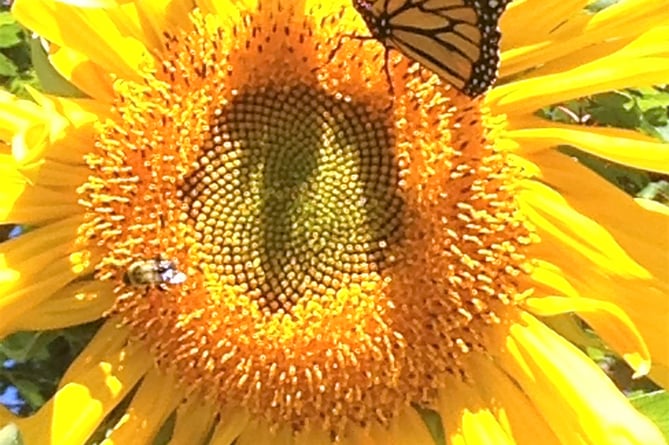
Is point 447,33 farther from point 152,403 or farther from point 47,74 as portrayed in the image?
point 152,403

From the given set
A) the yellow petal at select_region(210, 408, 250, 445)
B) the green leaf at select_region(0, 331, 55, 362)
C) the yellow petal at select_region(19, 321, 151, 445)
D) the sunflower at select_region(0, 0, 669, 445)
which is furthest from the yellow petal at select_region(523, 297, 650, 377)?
the green leaf at select_region(0, 331, 55, 362)

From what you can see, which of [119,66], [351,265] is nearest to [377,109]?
[351,265]

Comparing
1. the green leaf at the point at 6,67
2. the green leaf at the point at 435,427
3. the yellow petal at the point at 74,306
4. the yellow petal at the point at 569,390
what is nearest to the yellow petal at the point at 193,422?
the yellow petal at the point at 74,306

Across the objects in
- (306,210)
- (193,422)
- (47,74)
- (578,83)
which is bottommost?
(193,422)

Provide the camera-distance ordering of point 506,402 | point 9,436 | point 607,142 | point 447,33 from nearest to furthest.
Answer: point 9,436 → point 447,33 → point 607,142 → point 506,402

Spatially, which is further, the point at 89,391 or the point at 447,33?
the point at 89,391

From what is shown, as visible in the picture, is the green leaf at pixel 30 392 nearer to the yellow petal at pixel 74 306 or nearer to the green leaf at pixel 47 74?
the yellow petal at pixel 74 306

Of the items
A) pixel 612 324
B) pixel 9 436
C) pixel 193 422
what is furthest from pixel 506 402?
pixel 9 436
